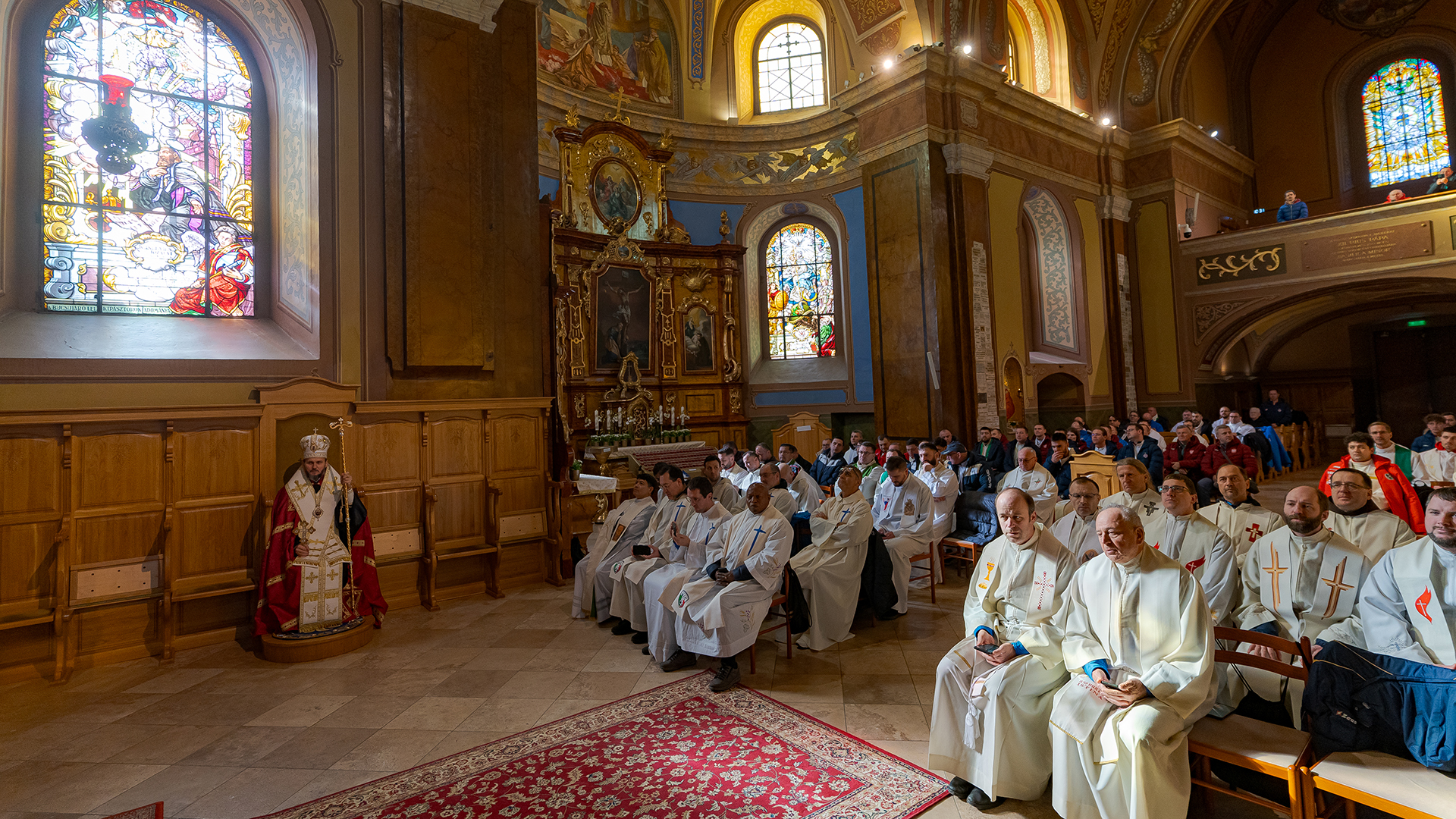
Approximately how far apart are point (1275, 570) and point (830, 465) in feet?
21.1

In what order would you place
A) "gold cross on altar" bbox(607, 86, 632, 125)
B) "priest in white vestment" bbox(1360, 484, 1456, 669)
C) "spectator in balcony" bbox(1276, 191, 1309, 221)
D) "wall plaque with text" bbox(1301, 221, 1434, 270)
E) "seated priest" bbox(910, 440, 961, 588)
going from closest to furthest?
1. "priest in white vestment" bbox(1360, 484, 1456, 669)
2. "seated priest" bbox(910, 440, 961, 588)
3. "wall plaque with text" bbox(1301, 221, 1434, 270)
4. "spectator in balcony" bbox(1276, 191, 1309, 221)
5. "gold cross on altar" bbox(607, 86, 632, 125)

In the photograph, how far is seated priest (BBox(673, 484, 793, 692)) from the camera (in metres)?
4.57

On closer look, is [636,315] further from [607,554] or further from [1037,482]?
[1037,482]

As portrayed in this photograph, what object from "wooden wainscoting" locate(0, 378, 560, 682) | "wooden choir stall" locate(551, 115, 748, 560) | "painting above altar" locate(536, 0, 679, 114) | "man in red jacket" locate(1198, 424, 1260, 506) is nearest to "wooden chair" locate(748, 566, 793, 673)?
"wooden wainscoting" locate(0, 378, 560, 682)

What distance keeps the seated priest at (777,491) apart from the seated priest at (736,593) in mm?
1063

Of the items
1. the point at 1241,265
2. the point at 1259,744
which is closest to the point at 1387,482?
the point at 1259,744

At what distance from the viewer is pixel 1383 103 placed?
52.2ft

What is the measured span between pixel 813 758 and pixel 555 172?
484 inches

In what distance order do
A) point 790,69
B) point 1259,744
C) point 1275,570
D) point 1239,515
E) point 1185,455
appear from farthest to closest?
point 790,69, point 1185,455, point 1239,515, point 1275,570, point 1259,744

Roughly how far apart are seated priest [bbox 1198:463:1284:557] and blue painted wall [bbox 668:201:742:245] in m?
11.9

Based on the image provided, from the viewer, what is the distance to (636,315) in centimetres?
1435

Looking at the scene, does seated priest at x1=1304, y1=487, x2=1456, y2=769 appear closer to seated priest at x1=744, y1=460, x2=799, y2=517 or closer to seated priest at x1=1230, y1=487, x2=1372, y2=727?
seated priest at x1=1230, y1=487, x2=1372, y2=727

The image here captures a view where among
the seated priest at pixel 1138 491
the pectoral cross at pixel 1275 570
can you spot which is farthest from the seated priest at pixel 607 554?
the pectoral cross at pixel 1275 570

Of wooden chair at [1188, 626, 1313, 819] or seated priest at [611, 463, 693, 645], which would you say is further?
seated priest at [611, 463, 693, 645]
